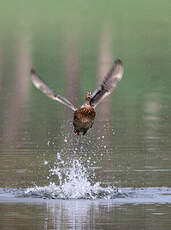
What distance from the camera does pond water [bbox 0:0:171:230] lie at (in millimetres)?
14203

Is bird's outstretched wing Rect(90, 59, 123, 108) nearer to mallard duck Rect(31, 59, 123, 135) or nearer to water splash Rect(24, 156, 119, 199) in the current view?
mallard duck Rect(31, 59, 123, 135)

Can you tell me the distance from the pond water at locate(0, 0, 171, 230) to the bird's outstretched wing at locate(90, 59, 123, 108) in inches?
53.5

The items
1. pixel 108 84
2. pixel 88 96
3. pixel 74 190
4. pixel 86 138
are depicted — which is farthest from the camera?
pixel 86 138

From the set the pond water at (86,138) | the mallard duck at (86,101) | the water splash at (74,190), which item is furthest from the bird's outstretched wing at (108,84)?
the water splash at (74,190)

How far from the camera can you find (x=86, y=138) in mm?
21312

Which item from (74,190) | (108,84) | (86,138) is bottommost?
(74,190)

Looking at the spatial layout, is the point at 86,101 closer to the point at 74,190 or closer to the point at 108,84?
the point at 108,84

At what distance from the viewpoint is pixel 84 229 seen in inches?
505

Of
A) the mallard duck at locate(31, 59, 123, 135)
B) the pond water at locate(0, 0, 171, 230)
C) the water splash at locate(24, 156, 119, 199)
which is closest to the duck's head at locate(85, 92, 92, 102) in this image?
the mallard duck at locate(31, 59, 123, 135)

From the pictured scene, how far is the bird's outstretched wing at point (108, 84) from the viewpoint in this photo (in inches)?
532

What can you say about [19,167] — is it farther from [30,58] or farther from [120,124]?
[30,58]

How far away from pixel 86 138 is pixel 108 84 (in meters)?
7.66

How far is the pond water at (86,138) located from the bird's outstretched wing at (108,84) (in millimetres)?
1359

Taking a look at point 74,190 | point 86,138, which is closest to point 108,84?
point 74,190
